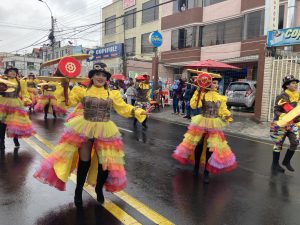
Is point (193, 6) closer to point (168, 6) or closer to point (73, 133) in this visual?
point (168, 6)

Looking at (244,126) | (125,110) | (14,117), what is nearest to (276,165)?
(125,110)

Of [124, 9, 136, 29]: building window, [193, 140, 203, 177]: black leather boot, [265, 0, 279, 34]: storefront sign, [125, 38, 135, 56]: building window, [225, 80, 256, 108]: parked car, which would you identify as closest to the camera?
[193, 140, 203, 177]: black leather boot

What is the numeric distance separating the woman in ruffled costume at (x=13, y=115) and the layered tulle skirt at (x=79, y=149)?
366 centimetres

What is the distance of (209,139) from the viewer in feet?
18.2

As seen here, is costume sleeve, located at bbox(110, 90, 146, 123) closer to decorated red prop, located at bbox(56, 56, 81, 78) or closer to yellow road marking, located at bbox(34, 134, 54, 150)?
decorated red prop, located at bbox(56, 56, 81, 78)

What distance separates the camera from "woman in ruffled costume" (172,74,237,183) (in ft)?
17.9

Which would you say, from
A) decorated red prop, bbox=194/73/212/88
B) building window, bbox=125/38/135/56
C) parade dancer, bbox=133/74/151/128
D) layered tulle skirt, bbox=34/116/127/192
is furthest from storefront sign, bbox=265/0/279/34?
building window, bbox=125/38/135/56

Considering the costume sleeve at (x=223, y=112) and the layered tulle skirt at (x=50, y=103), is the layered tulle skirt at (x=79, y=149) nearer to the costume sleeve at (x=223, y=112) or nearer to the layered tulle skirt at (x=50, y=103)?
the costume sleeve at (x=223, y=112)

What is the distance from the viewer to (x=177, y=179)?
18.1ft

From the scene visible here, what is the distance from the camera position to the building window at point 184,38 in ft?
82.9

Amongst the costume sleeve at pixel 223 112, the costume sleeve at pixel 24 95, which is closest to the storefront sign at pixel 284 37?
the costume sleeve at pixel 223 112

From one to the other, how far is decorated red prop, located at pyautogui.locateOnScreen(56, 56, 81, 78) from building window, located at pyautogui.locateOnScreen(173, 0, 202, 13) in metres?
22.1

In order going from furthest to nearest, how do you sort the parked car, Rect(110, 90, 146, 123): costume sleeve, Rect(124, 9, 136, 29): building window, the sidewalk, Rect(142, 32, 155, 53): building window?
Rect(124, 9, 136, 29): building window, Rect(142, 32, 155, 53): building window, the parked car, the sidewalk, Rect(110, 90, 146, 123): costume sleeve

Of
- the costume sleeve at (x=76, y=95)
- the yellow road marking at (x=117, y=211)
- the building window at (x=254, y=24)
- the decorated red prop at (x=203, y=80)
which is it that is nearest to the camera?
the yellow road marking at (x=117, y=211)
